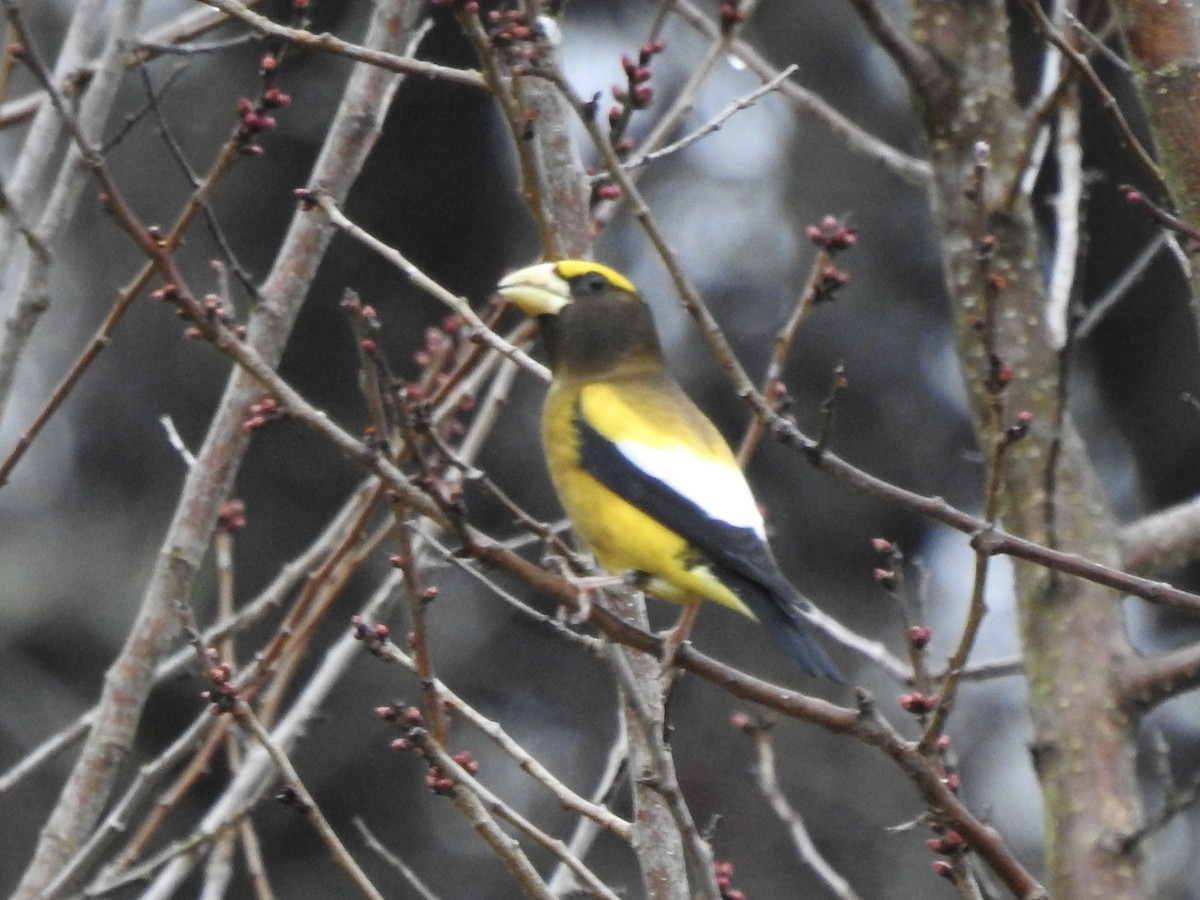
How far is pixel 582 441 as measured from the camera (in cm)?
398

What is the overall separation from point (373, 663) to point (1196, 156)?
24.8ft

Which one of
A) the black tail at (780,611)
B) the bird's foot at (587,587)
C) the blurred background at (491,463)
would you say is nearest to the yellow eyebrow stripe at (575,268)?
the bird's foot at (587,587)

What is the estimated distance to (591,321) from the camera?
172 inches

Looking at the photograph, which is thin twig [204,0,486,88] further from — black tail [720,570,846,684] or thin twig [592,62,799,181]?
black tail [720,570,846,684]

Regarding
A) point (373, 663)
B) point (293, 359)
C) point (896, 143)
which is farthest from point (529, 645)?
point (896, 143)

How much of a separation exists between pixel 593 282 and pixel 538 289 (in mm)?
134

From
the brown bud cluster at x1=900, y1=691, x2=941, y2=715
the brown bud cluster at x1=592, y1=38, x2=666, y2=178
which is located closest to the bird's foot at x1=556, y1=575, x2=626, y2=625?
the brown bud cluster at x1=900, y1=691, x2=941, y2=715

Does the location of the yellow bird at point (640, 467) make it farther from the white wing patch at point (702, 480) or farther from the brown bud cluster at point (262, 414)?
the brown bud cluster at point (262, 414)

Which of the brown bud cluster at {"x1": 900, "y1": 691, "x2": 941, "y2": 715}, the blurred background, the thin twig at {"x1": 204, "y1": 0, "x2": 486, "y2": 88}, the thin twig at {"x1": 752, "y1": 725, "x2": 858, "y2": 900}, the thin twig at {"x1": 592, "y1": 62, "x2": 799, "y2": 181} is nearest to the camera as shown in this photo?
the brown bud cluster at {"x1": 900, "y1": 691, "x2": 941, "y2": 715}

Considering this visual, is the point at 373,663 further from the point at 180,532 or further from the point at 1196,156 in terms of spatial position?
the point at 1196,156

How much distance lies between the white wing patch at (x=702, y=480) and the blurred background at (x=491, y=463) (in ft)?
19.5

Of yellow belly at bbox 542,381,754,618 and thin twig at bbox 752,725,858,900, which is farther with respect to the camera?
thin twig at bbox 752,725,858,900

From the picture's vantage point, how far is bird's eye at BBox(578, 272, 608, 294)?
409 centimetres

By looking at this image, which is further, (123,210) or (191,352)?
(191,352)
